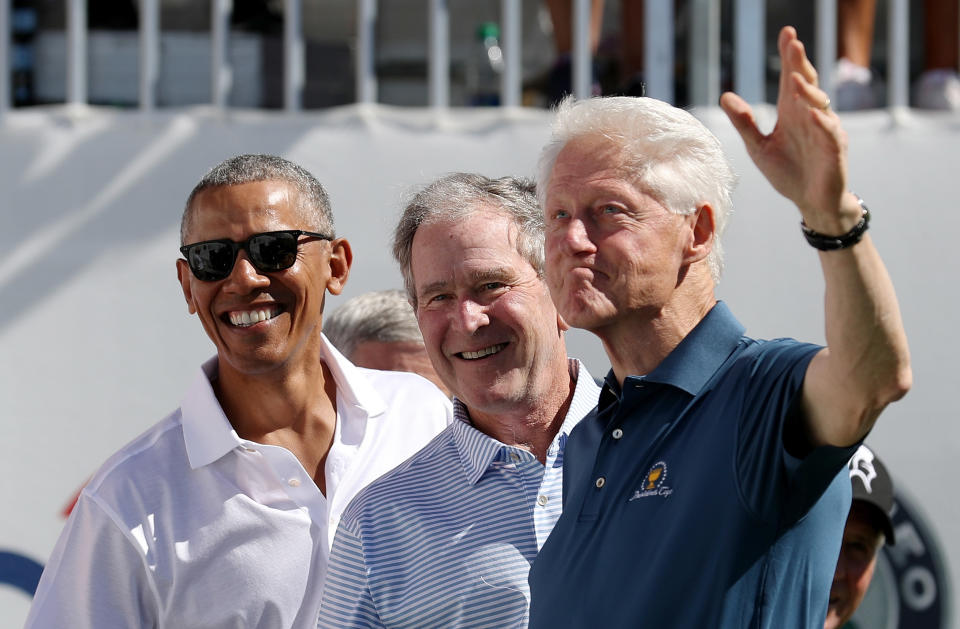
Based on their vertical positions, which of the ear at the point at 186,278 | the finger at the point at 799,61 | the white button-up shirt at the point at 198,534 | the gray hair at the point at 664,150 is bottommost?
the white button-up shirt at the point at 198,534

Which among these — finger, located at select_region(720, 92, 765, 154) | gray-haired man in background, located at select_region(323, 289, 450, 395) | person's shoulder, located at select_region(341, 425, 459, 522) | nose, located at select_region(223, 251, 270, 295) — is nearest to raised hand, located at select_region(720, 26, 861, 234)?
finger, located at select_region(720, 92, 765, 154)

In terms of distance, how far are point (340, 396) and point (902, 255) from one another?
2565 mm

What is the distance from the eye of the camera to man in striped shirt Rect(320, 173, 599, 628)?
186 cm

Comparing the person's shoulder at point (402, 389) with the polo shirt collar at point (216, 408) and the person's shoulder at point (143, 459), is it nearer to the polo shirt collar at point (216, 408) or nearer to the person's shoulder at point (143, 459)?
the polo shirt collar at point (216, 408)

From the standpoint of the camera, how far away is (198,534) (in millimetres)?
2105

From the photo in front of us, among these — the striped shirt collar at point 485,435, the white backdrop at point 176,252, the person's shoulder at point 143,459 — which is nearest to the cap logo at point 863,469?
the striped shirt collar at point 485,435

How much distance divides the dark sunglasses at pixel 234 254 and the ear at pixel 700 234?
94 cm

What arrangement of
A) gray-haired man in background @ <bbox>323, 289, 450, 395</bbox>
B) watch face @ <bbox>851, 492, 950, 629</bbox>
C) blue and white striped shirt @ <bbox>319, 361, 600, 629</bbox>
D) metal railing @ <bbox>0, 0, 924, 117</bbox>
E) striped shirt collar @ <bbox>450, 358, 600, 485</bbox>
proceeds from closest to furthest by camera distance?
1. blue and white striped shirt @ <bbox>319, 361, 600, 629</bbox>
2. striped shirt collar @ <bbox>450, 358, 600, 485</bbox>
3. gray-haired man in background @ <bbox>323, 289, 450, 395</bbox>
4. watch face @ <bbox>851, 492, 950, 629</bbox>
5. metal railing @ <bbox>0, 0, 924, 117</bbox>

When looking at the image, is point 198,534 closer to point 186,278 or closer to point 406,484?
point 406,484

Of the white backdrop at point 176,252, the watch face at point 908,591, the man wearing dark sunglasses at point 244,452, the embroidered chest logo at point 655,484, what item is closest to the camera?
the embroidered chest logo at point 655,484

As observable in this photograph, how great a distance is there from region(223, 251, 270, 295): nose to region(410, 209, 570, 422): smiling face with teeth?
→ 1.14 ft

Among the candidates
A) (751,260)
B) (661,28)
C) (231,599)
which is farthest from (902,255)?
(231,599)

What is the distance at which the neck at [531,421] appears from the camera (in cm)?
203

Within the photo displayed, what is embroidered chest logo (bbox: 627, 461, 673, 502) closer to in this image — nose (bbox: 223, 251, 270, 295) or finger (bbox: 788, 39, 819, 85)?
finger (bbox: 788, 39, 819, 85)
